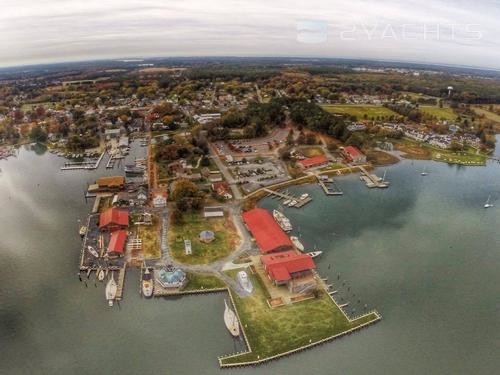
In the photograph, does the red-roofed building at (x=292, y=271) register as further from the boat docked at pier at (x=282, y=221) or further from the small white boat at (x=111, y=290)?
the small white boat at (x=111, y=290)

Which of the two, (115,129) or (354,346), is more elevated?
(115,129)

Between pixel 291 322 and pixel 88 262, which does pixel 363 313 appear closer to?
pixel 291 322

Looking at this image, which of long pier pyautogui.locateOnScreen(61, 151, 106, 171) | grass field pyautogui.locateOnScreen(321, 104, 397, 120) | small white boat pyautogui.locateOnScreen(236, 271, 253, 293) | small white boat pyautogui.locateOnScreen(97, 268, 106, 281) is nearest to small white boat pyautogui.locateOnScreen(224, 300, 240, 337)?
small white boat pyautogui.locateOnScreen(236, 271, 253, 293)

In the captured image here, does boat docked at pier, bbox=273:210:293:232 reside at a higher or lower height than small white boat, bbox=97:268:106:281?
higher

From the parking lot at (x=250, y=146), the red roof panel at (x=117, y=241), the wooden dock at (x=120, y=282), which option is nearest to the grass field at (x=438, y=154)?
the parking lot at (x=250, y=146)

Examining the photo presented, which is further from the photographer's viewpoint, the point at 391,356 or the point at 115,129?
the point at 115,129

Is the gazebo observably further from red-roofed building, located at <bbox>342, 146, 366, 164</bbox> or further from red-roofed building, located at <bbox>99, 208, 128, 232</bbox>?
red-roofed building, located at <bbox>342, 146, 366, 164</bbox>

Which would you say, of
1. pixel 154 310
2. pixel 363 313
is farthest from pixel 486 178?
pixel 154 310
